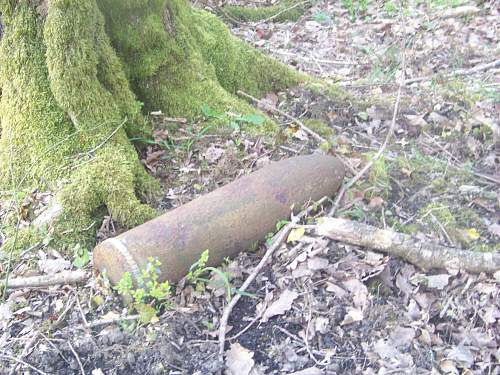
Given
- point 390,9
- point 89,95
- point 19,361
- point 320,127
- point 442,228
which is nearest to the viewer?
point 19,361

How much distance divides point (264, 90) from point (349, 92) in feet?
2.97

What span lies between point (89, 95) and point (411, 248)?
260 centimetres

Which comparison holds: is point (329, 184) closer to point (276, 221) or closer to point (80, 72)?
point (276, 221)

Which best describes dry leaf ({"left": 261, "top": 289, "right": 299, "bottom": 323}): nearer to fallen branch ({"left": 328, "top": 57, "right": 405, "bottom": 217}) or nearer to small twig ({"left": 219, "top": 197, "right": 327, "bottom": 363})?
small twig ({"left": 219, "top": 197, "right": 327, "bottom": 363})

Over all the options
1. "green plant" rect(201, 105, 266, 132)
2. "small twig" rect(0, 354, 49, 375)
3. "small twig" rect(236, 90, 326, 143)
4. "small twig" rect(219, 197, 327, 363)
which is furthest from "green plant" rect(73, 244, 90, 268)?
"small twig" rect(236, 90, 326, 143)

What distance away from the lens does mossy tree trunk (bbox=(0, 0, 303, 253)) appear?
4.05 meters

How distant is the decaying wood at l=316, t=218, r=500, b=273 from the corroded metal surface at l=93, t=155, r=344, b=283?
14.1 inches

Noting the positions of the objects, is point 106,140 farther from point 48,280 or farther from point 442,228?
point 442,228

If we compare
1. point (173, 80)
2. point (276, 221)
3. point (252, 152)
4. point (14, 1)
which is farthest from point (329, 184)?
point (14, 1)

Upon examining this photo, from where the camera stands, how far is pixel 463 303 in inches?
134

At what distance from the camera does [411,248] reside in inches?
140

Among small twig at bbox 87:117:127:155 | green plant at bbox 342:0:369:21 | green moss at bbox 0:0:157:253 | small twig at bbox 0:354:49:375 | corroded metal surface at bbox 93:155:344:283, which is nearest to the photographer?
small twig at bbox 0:354:49:375

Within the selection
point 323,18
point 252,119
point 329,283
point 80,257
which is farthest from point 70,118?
point 323,18

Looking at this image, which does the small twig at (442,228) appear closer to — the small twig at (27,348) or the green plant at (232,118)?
the green plant at (232,118)
